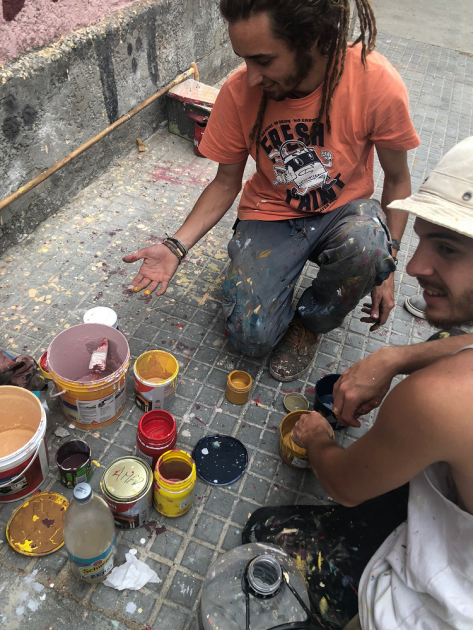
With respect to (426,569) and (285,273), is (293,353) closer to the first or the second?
(285,273)

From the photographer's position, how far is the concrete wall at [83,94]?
8.99 ft

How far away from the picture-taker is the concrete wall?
2740 mm

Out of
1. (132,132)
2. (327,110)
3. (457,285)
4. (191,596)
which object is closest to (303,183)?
(327,110)

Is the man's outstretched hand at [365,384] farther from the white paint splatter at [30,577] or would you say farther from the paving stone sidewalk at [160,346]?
the white paint splatter at [30,577]

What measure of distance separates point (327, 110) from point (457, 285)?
1181 mm

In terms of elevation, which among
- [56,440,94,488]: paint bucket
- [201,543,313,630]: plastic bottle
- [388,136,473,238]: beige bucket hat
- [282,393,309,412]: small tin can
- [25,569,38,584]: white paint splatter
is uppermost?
[388,136,473,238]: beige bucket hat

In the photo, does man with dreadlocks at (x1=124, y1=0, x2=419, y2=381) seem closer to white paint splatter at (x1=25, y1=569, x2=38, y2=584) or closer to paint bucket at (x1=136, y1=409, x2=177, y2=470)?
paint bucket at (x1=136, y1=409, x2=177, y2=470)

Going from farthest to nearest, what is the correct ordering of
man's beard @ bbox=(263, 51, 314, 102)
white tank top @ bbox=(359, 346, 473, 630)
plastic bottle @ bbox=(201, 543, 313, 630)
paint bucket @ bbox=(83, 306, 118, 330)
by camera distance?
paint bucket @ bbox=(83, 306, 118, 330), man's beard @ bbox=(263, 51, 314, 102), plastic bottle @ bbox=(201, 543, 313, 630), white tank top @ bbox=(359, 346, 473, 630)

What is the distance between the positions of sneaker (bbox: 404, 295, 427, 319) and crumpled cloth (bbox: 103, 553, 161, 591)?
222 centimetres

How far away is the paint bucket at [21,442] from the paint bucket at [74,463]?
0.07 m

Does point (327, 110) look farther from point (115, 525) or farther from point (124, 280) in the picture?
point (115, 525)

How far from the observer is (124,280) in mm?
2930

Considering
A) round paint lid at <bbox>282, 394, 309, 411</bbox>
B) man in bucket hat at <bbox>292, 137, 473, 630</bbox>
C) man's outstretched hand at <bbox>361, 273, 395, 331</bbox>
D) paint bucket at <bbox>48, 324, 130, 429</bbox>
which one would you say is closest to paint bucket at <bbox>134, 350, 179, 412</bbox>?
paint bucket at <bbox>48, 324, 130, 429</bbox>

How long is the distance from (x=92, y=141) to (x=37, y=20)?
83 centimetres
